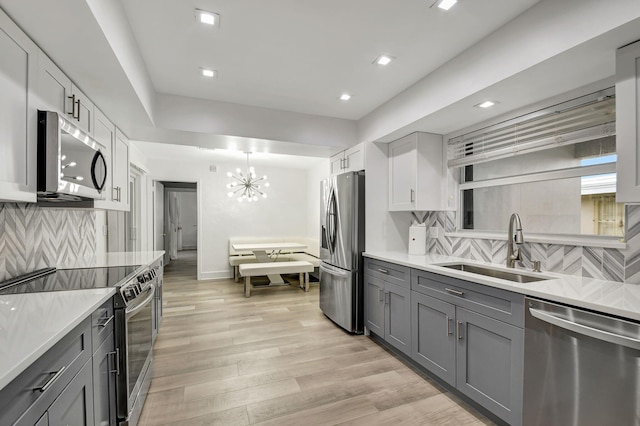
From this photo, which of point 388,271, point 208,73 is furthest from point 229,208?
point 388,271

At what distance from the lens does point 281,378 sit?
2.42m

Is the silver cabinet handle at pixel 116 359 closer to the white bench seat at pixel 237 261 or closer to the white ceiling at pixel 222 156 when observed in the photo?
the white ceiling at pixel 222 156

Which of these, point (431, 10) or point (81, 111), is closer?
point (431, 10)

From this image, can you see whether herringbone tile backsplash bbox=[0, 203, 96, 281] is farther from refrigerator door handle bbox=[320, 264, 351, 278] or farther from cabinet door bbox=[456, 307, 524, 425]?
cabinet door bbox=[456, 307, 524, 425]

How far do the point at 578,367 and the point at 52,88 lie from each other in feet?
10.0

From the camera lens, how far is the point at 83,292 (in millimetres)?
1502

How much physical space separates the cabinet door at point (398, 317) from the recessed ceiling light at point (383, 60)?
186 cm

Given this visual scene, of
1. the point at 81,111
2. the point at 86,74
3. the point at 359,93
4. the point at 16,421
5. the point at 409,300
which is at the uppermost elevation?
the point at 359,93

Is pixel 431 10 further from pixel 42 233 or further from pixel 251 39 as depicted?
pixel 42 233

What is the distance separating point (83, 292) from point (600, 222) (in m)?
3.03

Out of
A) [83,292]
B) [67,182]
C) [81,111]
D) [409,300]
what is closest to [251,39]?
[81,111]

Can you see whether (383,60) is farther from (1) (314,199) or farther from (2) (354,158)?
(1) (314,199)

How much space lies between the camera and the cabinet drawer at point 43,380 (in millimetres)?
794

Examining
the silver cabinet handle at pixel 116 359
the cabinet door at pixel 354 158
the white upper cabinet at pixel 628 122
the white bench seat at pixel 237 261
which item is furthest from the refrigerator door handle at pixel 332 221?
the white bench seat at pixel 237 261
